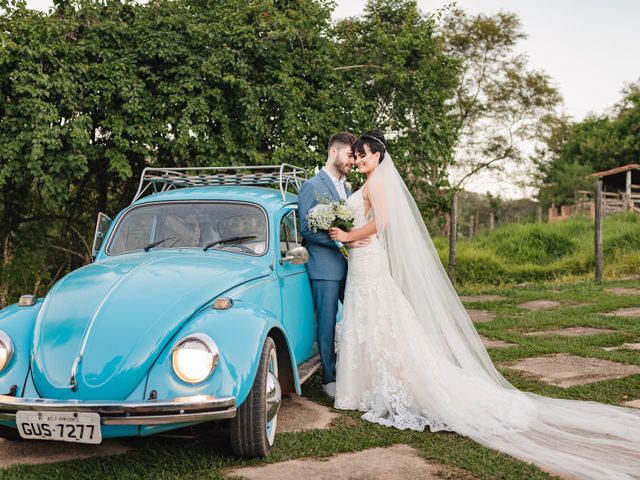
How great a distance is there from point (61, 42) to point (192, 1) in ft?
8.58

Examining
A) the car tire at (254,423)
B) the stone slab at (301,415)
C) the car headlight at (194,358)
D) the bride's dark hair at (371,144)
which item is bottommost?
the stone slab at (301,415)

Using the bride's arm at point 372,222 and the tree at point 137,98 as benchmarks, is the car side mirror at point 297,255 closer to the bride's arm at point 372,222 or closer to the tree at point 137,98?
the bride's arm at point 372,222

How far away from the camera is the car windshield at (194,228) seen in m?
5.08

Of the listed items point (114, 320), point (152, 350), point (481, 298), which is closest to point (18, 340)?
point (114, 320)

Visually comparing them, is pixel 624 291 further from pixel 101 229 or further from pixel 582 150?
pixel 582 150

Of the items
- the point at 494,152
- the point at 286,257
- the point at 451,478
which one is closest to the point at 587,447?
the point at 451,478

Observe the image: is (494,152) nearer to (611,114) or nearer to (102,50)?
(611,114)

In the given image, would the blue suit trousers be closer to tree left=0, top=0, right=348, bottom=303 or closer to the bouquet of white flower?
the bouquet of white flower

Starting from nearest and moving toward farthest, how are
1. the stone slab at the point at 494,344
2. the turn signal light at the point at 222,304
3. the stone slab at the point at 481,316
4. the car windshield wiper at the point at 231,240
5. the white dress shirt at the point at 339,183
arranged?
the turn signal light at the point at 222,304 → the car windshield wiper at the point at 231,240 → the white dress shirt at the point at 339,183 → the stone slab at the point at 494,344 → the stone slab at the point at 481,316

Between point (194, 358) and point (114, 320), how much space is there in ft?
1.85

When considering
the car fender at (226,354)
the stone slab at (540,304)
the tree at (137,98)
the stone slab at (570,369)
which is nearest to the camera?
the car fender at (226,354)

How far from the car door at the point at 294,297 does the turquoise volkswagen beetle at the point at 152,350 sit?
0.23ft

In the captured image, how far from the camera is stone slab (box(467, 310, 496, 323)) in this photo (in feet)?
32.7

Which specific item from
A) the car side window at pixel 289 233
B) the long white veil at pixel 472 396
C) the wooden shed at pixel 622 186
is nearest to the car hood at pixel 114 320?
the car side window at pixel 289 233
